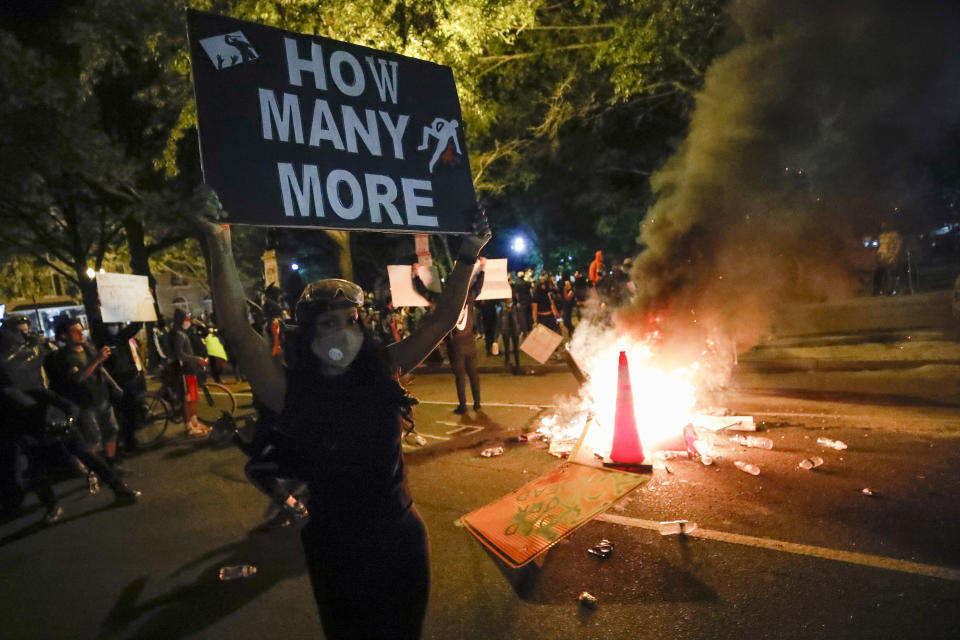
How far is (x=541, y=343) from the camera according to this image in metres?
7.82

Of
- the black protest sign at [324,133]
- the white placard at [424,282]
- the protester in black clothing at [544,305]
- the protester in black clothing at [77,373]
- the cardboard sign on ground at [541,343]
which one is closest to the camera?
the black protest sign at [324,133]

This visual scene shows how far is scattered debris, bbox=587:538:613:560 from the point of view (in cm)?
367

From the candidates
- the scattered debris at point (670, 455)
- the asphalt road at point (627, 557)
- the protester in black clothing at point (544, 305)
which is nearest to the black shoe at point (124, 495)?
the asphalt road at point (627, 557)

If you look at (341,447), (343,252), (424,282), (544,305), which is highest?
(343,252)

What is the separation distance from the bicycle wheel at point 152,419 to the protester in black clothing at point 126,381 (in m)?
0.19

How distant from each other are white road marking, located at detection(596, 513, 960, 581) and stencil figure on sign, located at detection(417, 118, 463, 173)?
2.93 meters

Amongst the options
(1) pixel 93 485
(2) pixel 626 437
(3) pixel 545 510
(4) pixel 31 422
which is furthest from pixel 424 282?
(1) pixel 93 485

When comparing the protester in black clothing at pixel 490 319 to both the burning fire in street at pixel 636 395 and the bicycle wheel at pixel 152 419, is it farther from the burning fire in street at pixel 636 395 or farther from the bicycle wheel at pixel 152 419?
the bicycle wheel at pixel 152 419

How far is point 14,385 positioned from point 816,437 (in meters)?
8.10

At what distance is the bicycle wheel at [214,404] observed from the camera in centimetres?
970

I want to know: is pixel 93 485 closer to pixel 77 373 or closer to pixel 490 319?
pixel 77 373

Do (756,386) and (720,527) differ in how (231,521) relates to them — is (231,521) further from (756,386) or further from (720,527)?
(756,386)

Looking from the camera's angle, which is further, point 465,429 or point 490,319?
point 490,319

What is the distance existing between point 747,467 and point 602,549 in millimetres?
1945
